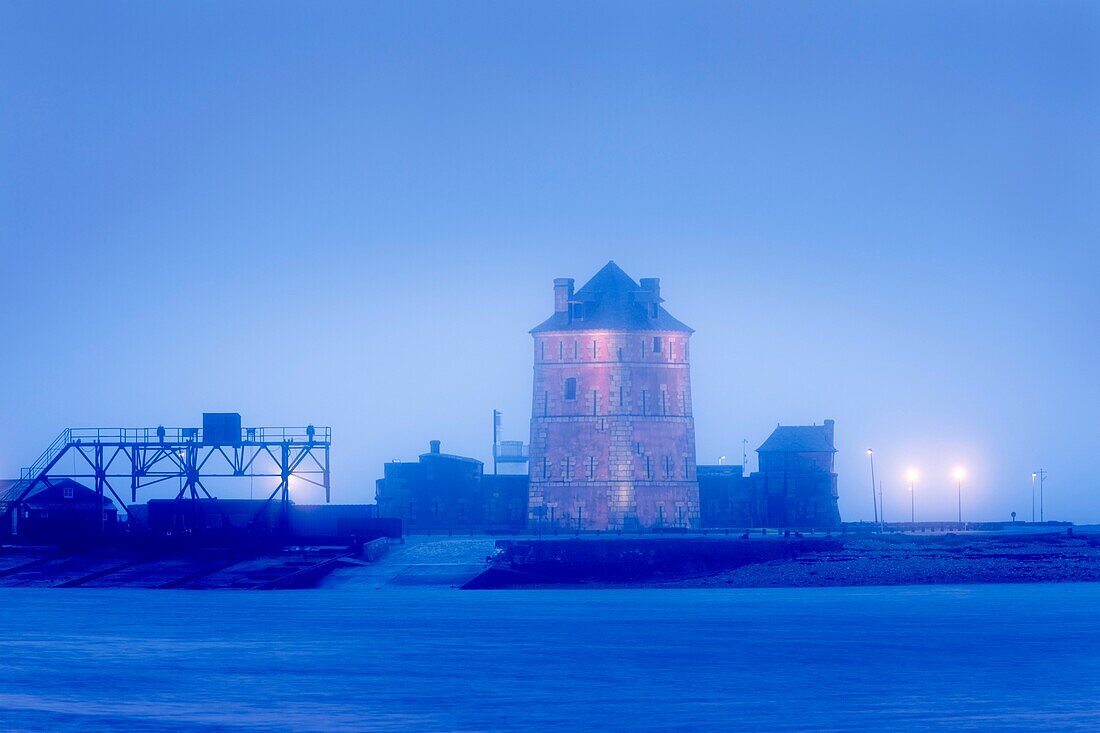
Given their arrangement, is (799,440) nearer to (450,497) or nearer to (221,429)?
(450,497)

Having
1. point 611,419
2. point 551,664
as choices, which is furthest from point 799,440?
point 551,664

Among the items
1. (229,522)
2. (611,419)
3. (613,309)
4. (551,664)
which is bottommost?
(551,664)

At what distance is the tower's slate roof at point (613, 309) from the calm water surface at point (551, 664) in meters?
34.8

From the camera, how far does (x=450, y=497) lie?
3718 inches

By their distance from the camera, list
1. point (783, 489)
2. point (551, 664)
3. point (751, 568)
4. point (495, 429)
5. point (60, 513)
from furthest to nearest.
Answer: point (495, 429), point (783, 489), point (60, 513), point (751, 568), point (551, 664)

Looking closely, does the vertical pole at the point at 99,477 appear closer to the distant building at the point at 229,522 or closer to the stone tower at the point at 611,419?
the distant building at the point at 229,522

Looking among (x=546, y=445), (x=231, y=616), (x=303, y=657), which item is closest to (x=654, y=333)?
(x=546, y=445)

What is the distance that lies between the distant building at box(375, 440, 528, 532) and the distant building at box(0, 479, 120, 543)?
52.2 ft

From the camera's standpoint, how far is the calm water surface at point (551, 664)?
2681 centimetres

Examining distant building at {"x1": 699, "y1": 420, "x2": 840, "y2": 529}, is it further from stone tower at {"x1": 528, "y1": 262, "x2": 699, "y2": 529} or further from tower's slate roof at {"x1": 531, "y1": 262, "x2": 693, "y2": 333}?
tower's slate roof at {"x1": 531, "y1": 262, "x2": 693, "y2": 333}

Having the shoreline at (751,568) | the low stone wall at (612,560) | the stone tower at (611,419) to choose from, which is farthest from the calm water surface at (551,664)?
the stone tower at (611,419)

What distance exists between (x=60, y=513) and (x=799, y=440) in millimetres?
43758

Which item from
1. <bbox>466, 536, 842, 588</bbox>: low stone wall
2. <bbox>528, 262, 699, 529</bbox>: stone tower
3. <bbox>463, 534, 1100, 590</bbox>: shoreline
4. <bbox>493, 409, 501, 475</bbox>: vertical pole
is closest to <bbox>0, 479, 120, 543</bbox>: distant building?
<bbox>466, 536, 842, 588</bbox>: low stone wall

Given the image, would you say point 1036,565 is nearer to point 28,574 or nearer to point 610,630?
point 610,630
